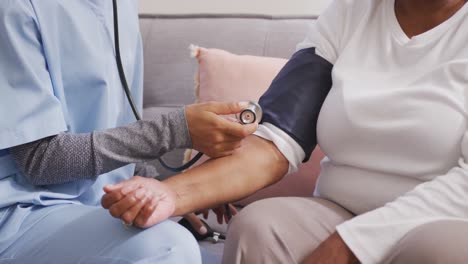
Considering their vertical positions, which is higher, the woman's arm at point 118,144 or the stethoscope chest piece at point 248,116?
the stethoscope chest piece at point 248,116

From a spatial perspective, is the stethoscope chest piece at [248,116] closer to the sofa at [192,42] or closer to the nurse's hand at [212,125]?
the nurse's hand at [212,125]

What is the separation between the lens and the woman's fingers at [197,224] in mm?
1357

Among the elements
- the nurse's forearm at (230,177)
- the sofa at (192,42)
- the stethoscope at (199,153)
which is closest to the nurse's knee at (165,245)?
the nurse's forearm at (230,177)

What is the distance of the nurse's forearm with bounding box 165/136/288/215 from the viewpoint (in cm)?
112

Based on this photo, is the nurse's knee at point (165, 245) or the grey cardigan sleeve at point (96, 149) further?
the grey cardigan sleeve at point (96, 149)

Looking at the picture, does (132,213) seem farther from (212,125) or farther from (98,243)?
(212,125)

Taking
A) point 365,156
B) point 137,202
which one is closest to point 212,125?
point 137,202

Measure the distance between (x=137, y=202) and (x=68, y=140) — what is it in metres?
0.18

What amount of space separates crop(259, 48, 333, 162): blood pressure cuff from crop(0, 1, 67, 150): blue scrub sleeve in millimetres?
441

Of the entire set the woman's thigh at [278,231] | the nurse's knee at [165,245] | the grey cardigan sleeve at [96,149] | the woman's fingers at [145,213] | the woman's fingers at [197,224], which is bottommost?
the woman's fingers at [197,224]

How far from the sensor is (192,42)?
189 centimetres

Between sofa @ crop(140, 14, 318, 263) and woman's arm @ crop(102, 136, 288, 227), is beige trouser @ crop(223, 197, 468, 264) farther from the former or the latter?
sofa @ crop(140, 14, 318, 263)

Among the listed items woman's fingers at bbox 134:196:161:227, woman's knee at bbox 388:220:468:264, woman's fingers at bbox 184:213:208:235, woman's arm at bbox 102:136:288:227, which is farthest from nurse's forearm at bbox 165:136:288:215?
woman's knee at bbox 388:220:468:264

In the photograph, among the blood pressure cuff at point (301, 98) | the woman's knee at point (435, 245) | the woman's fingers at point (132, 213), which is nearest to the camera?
the woman's knee at point (435, 245)
